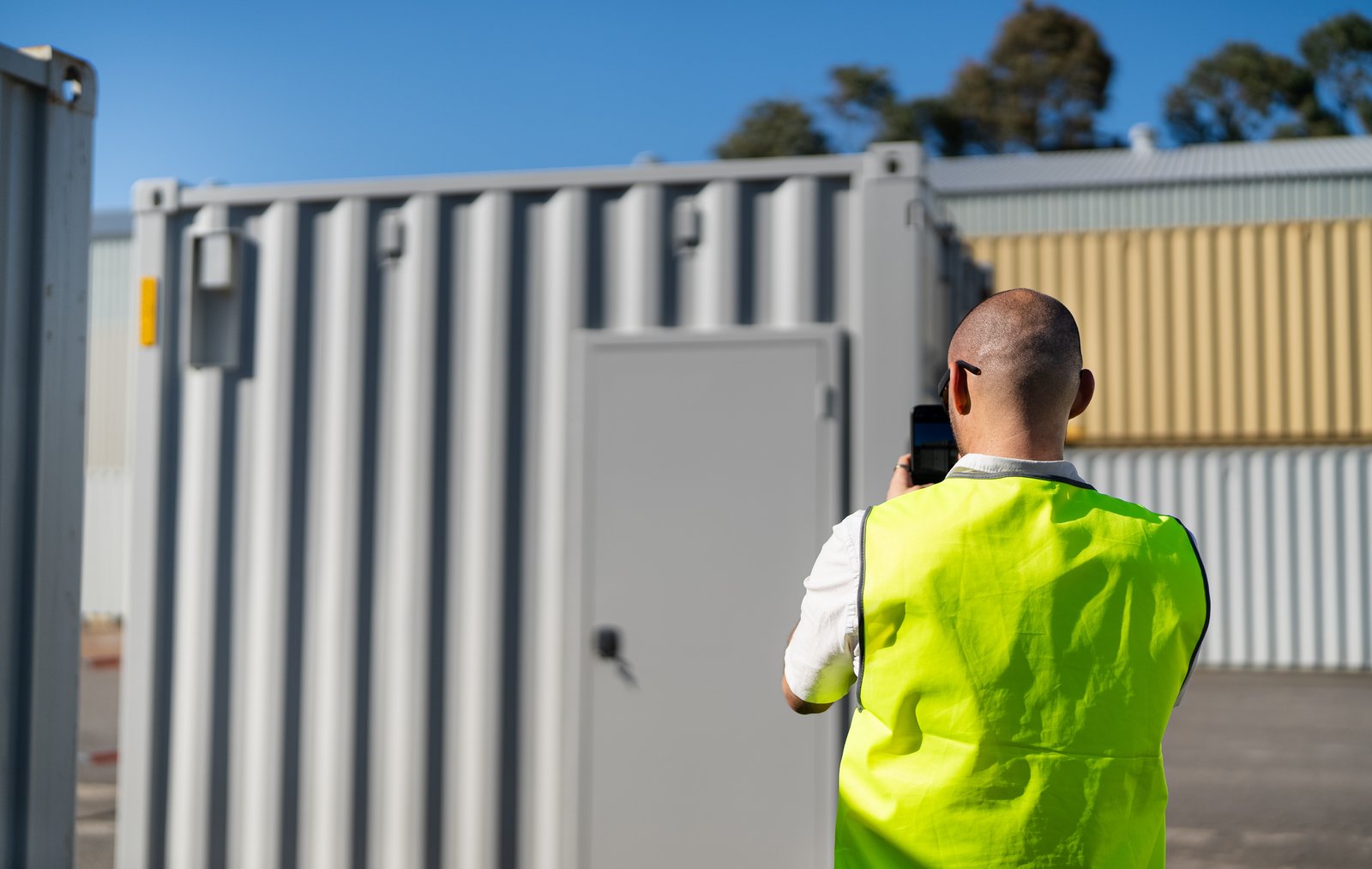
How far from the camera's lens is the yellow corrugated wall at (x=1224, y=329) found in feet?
52.9

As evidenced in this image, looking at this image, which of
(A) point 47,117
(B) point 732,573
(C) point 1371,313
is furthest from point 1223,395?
(A) point 47,117

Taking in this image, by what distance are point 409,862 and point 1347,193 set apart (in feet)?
64.8

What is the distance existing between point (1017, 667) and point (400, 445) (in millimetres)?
3183

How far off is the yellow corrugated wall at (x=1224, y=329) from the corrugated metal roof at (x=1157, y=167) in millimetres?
4216

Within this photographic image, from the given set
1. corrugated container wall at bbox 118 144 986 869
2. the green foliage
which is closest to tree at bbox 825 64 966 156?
the green foliage

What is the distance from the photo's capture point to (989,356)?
6.38ft

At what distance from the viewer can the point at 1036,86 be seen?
Result: 166 feet

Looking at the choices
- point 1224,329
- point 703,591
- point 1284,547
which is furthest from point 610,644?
point 1224,329

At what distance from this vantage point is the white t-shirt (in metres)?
1.91

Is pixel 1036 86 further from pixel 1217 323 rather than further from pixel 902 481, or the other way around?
pixel 902 481

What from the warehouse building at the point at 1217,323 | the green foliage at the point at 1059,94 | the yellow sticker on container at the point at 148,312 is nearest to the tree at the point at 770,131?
the green foliage at the point at 1059,94

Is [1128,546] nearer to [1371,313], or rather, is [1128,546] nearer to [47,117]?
[47,117]

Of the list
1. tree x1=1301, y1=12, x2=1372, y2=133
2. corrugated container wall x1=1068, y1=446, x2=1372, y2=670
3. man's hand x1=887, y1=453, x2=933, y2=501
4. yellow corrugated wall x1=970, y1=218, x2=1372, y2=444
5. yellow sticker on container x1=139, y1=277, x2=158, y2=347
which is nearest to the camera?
man's hand x1=887, y1=453, x2=933, y2=501

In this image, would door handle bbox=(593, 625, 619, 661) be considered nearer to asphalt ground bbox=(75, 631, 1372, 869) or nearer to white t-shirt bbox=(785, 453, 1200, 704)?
white t-shirt bbox=(785, 453, 1200, 704)
